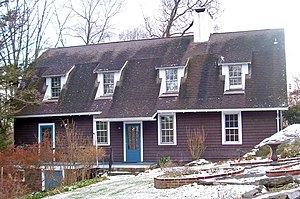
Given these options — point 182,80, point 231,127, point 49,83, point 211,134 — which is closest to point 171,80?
point 182,80

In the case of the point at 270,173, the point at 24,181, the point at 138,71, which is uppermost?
the point at 138,71

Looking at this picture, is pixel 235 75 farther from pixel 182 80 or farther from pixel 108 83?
pixel 108 83

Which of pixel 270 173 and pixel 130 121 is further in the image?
pixel 130 121

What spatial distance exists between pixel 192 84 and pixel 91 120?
598 cm

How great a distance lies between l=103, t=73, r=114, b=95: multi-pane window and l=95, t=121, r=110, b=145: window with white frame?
1.95 meters

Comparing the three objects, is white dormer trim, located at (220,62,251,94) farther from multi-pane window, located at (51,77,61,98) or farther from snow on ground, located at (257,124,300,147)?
multi-pane window, located at (51,77,61,98)

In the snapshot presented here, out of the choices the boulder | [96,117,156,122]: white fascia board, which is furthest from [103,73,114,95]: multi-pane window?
the boulder

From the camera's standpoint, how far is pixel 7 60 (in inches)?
1052

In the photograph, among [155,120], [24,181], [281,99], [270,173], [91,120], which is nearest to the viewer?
[270,173]

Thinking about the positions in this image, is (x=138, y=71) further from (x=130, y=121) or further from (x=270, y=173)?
(x=270, y=173)

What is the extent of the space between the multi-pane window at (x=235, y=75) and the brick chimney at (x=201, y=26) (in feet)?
11.7

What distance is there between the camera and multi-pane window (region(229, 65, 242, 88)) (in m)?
24.0

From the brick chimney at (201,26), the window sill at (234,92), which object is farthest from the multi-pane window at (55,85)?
the window sill at (234,92)

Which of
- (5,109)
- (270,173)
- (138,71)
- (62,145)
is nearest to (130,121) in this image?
(138,71)
